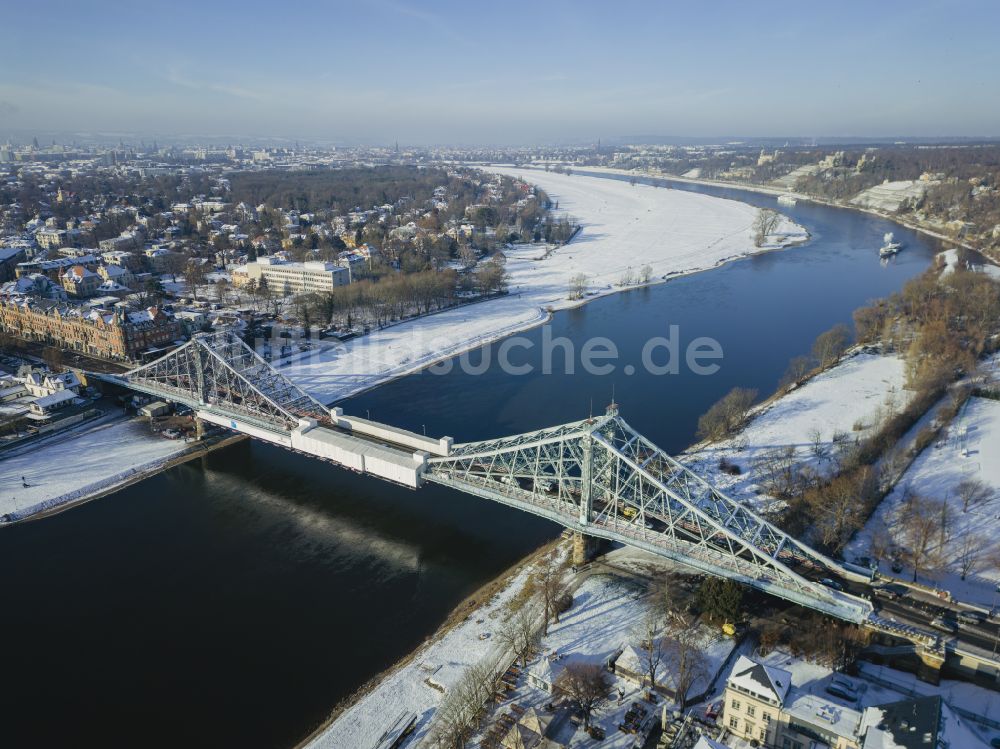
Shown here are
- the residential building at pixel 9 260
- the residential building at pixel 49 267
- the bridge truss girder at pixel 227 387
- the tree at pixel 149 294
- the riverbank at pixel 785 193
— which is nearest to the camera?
the bridge truss girder at pixel 227 387

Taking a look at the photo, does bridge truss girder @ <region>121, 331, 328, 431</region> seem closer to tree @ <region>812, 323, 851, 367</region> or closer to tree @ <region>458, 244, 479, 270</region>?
tree @ <region>812, 323, 851, 367</region>

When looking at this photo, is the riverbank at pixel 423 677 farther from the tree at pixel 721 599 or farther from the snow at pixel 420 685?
the tree at pixel 721 599

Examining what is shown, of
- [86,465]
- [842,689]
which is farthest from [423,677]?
[86,465]

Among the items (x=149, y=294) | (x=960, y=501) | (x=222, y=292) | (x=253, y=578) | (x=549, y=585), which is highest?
(x=149, y=294)

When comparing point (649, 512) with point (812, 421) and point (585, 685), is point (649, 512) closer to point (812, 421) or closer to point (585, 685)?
point (585, 685)

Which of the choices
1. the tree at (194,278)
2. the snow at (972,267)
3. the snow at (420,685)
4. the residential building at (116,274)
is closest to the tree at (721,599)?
the snow at (420,685)

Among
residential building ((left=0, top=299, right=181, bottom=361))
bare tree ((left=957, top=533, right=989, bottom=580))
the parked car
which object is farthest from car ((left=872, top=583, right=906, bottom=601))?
residential building ((left=0, top=299, right=181, bottom=361))
